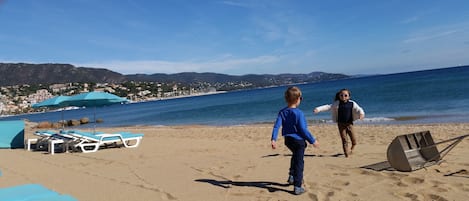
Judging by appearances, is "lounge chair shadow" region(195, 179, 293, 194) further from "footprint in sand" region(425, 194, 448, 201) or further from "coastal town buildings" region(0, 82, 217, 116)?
"coastal town buildings" region(0, 82, 217, 116)

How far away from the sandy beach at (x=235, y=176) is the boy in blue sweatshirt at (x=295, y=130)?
31 cm

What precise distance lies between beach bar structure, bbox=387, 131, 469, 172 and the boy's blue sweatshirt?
177cm

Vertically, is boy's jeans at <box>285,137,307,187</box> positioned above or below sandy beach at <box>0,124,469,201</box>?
above

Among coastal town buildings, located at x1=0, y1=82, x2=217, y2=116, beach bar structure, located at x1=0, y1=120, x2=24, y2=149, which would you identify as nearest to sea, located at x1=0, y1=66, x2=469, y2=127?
beach bar structure, located at x1=0, y1=120, x2=24, y2=149

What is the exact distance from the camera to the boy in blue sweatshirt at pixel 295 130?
4895 millimetres

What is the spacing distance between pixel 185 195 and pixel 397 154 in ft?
10.4

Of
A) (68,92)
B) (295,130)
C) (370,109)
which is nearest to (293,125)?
(295,130)

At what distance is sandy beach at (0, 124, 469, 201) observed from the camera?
500cm

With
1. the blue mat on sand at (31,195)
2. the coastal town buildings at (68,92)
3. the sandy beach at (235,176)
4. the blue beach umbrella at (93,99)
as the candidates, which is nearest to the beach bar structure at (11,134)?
the blue beach umbrella at (93,99)

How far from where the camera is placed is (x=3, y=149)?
1263 cm

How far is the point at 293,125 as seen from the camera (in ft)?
16.2

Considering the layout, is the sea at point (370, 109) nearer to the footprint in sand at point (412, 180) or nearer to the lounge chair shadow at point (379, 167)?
the lounge chair shadow at point (379, 167)

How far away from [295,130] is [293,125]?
7cm

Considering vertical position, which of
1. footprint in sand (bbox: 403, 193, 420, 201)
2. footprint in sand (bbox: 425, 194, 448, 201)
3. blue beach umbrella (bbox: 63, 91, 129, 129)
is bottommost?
footprint in sand (bbox: 403, 193, 420, 201)
